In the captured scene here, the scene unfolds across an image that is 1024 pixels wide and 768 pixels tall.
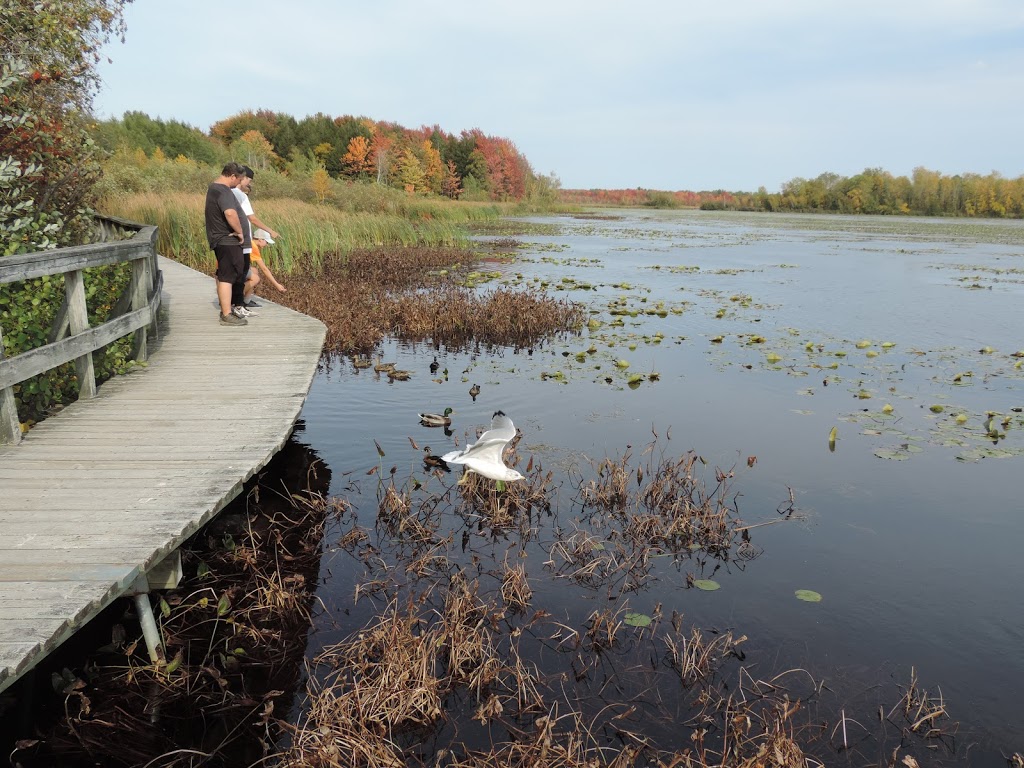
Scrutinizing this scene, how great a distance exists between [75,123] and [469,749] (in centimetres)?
1154

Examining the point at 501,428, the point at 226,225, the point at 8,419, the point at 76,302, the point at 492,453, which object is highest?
the point at 226,225

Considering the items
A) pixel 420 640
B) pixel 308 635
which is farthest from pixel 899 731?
pixel 308 635

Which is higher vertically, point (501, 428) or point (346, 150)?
point (346, 150)

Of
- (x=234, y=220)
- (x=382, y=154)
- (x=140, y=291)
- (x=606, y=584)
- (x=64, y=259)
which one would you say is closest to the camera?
(x=606, y=584)

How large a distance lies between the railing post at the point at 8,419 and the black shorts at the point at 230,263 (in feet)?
11.2

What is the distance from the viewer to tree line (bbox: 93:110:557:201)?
52.8 metres

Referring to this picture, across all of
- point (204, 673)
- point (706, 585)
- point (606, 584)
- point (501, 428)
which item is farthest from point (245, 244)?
point (706, 585)

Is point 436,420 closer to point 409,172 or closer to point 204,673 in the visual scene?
point 204,673

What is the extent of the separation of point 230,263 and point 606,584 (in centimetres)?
532

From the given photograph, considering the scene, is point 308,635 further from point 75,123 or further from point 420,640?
point 75,123

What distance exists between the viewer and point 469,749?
313 cm

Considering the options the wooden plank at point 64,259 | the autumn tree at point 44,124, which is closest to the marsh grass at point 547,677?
the wooden plank at point 64,259

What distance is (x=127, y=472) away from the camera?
402 centimetres

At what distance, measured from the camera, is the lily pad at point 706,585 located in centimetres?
445
